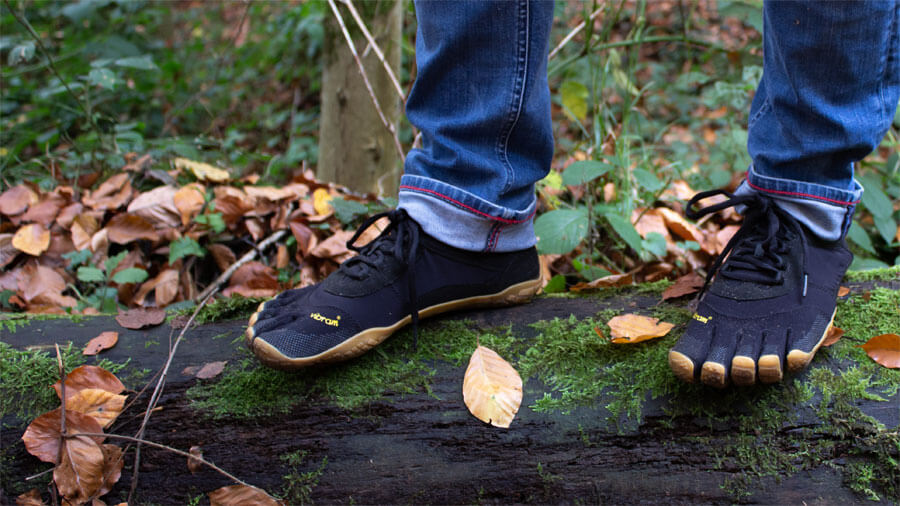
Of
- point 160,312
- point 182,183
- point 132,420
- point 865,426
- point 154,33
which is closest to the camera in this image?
point 865,426

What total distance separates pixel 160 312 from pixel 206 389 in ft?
1.07

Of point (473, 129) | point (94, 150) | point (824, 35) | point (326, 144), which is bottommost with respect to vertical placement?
point (326, 144)

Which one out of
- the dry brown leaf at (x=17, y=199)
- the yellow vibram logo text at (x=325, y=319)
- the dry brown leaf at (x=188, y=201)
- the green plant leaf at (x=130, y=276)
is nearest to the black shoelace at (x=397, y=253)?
the yellow vibram logo text at (x=325, y=319)

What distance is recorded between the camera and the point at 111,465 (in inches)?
45.1

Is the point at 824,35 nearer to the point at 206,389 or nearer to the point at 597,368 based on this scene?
the point at 597,368

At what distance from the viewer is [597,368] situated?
4.01 ft

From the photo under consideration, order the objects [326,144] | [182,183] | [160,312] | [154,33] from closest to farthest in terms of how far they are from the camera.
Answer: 1. [160,312]
2. [182,183]
3. [326,144]
4. [154,33]

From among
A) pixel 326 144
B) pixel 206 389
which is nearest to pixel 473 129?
pixel 206 389

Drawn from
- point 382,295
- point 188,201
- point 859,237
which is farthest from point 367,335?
point 859,237

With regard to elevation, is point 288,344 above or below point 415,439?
above

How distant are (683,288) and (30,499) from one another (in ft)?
5.00

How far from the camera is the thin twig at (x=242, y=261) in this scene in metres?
1.88

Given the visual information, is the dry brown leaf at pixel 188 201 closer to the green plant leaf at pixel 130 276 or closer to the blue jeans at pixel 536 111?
the green plant leaf at pixel 130 276

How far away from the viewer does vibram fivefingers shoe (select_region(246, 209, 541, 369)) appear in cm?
115
